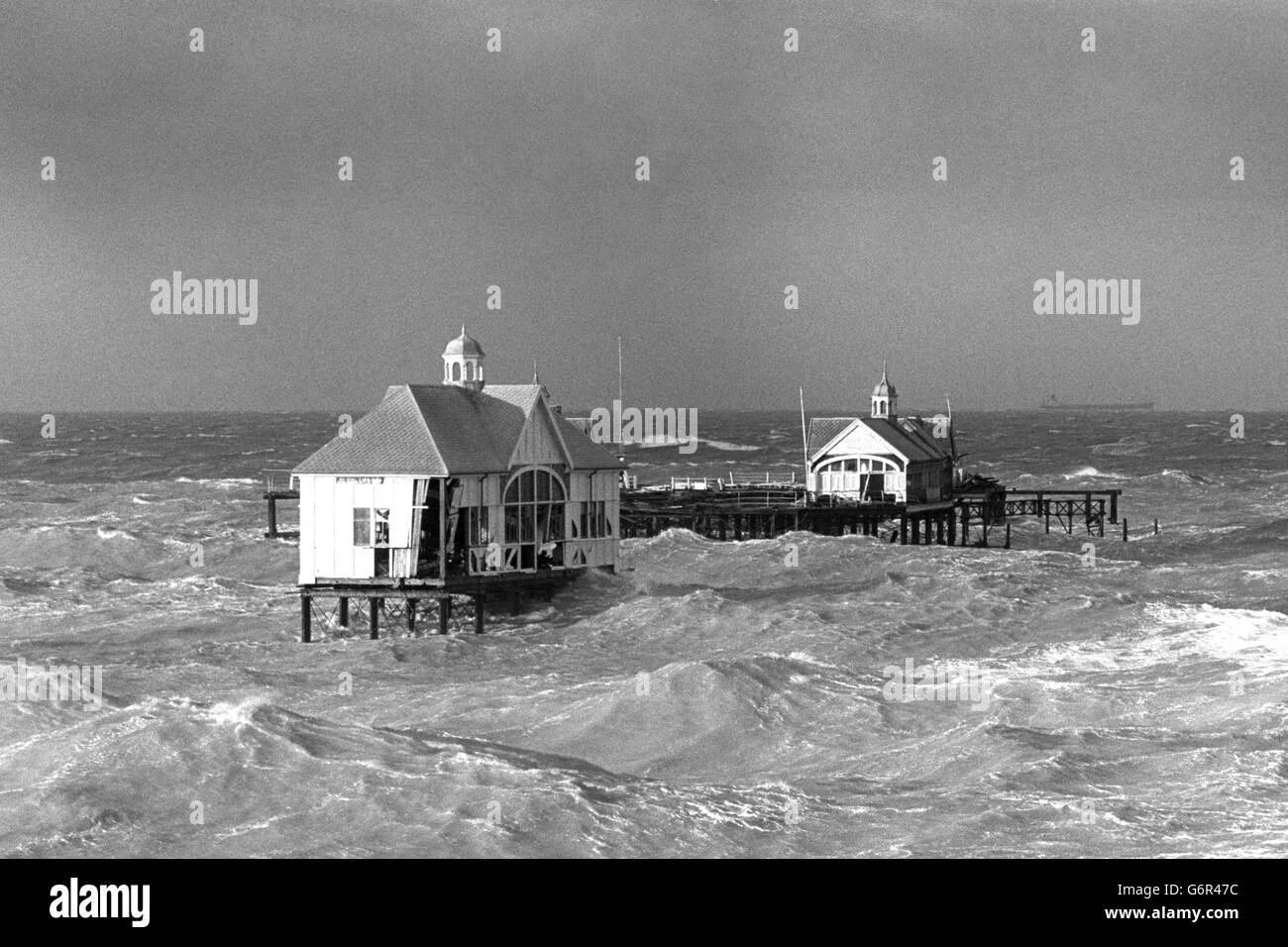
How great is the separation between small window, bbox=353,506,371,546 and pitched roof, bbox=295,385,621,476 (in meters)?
0.90

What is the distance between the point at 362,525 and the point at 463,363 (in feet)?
22.7

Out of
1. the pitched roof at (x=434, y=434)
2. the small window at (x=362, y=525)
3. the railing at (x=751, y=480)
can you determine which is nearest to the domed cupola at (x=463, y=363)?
the pitched roof at (x=434, y=434)

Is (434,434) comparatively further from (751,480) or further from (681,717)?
(751,480)

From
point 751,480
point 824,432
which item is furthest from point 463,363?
point 751,480

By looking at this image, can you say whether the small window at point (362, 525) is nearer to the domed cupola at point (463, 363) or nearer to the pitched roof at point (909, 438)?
the domed cupola at point (463, 363)

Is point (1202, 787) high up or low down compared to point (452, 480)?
down

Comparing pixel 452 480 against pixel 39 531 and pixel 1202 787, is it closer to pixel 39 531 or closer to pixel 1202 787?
pixel 1202 787

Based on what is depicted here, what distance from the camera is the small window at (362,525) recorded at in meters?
46.3

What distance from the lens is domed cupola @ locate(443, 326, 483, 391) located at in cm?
5122

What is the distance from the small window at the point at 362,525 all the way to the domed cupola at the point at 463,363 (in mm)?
5714

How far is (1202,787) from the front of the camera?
28.6 meters
